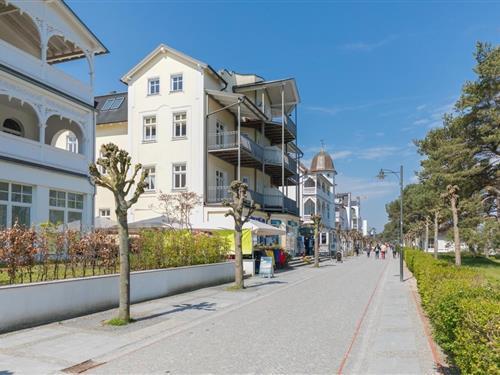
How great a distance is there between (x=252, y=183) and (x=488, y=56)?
61.7ft

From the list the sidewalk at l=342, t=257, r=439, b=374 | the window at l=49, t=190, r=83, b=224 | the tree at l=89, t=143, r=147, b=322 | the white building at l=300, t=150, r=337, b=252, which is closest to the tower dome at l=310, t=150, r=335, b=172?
the white building at l=300, t=150, r=337, b=252

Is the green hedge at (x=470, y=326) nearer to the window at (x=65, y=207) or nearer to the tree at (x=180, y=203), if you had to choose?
the window at (x=65, y=207)

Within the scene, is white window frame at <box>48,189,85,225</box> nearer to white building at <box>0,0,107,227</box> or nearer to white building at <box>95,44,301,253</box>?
white building at <box>0,0,107,227</box>

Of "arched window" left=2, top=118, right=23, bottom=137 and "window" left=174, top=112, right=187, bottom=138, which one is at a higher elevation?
"window" left=174, top=112, right=187, bottom=138

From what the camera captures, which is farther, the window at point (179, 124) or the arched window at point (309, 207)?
the arched window at point (309, 207)

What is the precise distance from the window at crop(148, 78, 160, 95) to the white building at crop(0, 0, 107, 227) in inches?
290

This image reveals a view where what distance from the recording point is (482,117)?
3094cm

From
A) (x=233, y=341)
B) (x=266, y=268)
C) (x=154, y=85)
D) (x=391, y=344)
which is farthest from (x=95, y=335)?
(x=154, y=85)

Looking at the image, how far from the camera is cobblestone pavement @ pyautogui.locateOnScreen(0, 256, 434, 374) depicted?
6898 mm

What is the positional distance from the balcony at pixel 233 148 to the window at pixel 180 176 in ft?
7.31

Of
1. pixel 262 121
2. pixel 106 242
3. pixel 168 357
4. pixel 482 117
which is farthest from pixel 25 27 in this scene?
pixel 482 117

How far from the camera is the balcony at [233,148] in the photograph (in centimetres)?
2989

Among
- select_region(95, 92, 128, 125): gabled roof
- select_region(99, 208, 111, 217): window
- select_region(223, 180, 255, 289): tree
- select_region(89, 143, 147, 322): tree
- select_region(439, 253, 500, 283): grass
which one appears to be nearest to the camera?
select_region(89, 143, 147, 322): tree

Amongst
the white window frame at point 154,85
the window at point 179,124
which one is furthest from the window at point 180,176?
the white window frame at point 154,85
